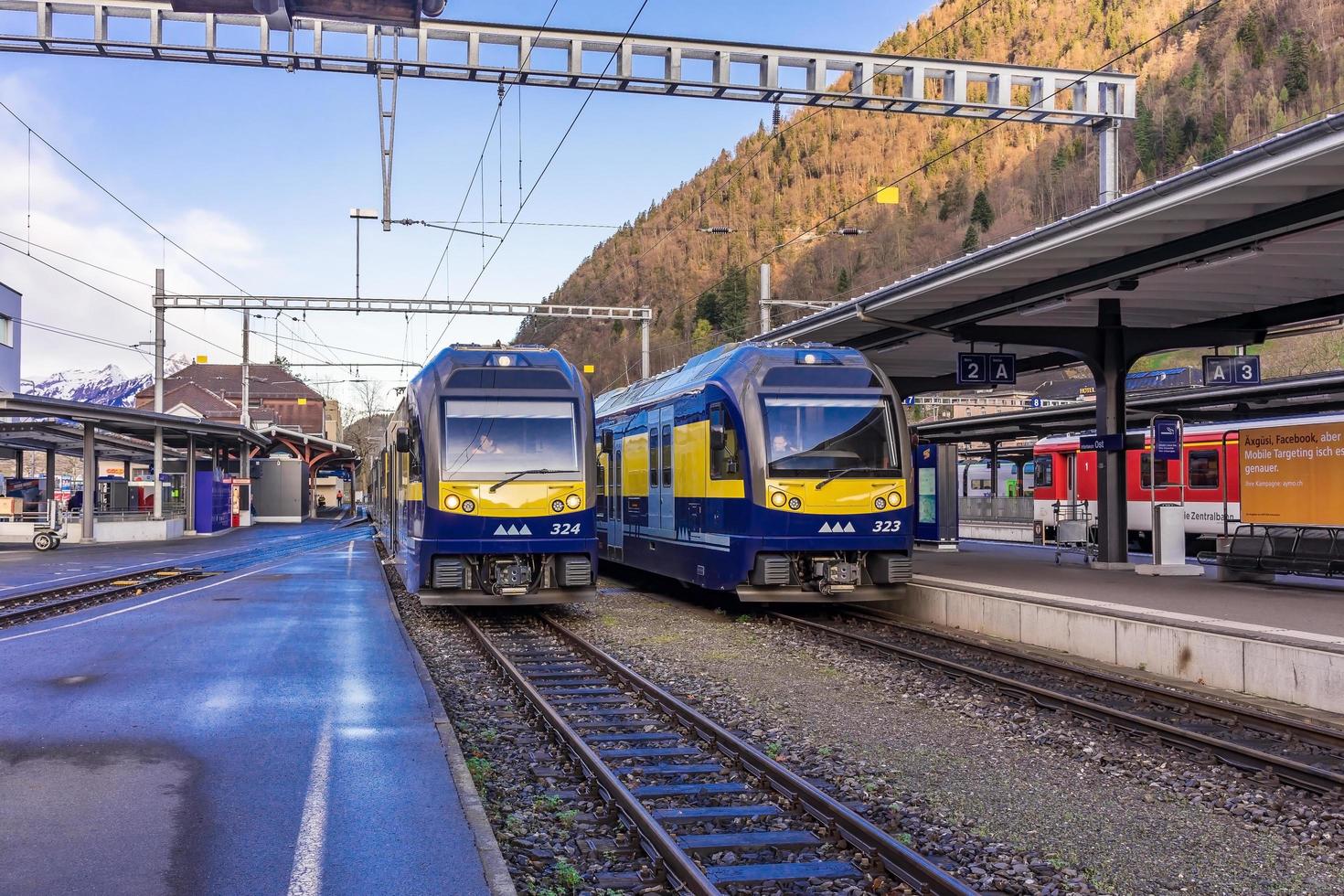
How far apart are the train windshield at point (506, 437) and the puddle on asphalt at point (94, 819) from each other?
7288 millimetres

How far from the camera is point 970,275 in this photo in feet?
52.4

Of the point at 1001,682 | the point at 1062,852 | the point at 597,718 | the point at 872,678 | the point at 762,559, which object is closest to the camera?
the point at 1062,852

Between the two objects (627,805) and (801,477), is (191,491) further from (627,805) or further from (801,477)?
(627,805)

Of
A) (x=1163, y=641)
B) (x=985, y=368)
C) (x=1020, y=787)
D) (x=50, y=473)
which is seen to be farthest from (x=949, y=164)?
(x=1020, y=787)

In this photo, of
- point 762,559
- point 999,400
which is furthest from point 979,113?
point 999,400

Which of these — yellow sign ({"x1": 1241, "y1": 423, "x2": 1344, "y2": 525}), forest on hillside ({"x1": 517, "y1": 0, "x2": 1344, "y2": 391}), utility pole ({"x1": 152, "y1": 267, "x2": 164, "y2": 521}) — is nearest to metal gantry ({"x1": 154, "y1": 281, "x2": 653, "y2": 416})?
utility pole ({"x1": 152, "y1": 267, "x2": 164, "y2": 521})

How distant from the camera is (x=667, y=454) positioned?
17516 mm

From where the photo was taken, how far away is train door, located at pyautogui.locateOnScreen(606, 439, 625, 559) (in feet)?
67.0

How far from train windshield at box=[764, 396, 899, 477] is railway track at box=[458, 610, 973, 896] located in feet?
15.8

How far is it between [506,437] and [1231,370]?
37.5 feet

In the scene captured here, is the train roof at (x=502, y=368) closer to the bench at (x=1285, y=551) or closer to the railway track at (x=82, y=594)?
the railway track at (x=82, y=594)

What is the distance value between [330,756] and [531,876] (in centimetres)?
244

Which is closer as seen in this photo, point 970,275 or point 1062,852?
point 1062,852

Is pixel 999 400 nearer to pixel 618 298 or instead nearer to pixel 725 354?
pixel 618 298
